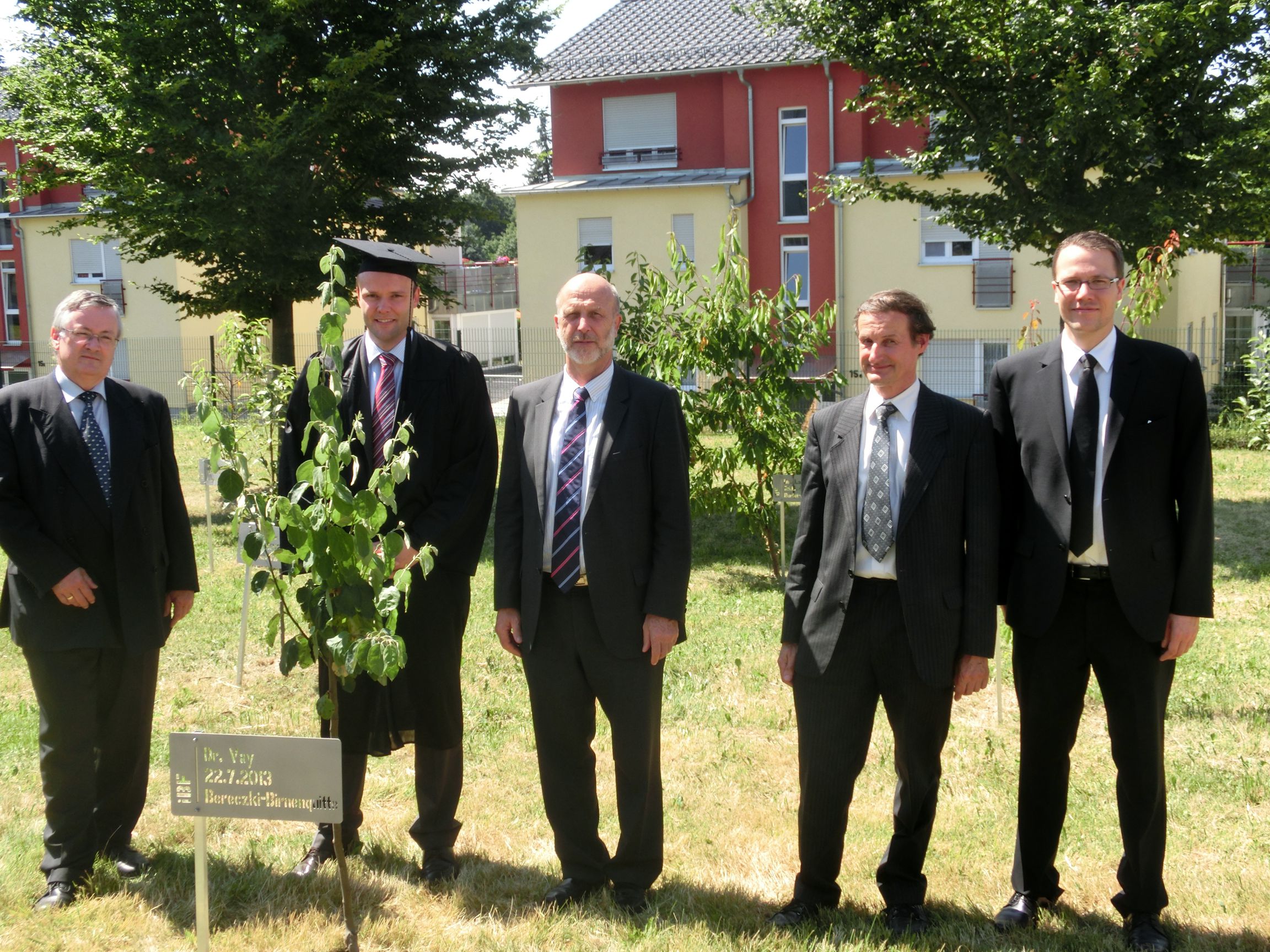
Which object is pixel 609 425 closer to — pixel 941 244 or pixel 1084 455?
pixel 1084 455

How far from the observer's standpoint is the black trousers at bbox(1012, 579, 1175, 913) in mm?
3711

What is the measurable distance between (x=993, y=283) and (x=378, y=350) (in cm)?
2476

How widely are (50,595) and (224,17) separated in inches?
524

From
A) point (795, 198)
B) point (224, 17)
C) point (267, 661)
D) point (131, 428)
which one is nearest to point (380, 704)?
point (131, 428)

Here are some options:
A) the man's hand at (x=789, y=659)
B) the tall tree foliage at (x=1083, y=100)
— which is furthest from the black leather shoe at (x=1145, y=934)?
the tall tree foliage at (x=1083, y=100)

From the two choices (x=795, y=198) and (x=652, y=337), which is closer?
(x=652, y=337)

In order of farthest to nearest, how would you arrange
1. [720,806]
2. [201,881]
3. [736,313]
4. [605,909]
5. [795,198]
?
[795,198] < [736,313] < [720,806] < [605,909] < [201,881]

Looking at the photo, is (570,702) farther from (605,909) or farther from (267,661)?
(267,661)

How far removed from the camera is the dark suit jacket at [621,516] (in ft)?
13.3

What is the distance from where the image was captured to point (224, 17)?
1538cm

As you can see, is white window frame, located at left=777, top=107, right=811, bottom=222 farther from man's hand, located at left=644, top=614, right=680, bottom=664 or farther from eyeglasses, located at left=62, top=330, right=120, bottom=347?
man's hand, located at left=644, top=614, right=680, bottom=664

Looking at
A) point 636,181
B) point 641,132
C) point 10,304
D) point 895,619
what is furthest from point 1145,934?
point 10,304

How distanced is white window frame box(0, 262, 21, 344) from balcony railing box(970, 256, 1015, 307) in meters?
29.1

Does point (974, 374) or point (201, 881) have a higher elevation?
point (974, 374)
